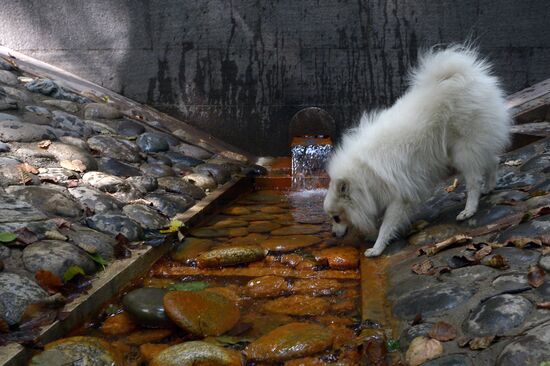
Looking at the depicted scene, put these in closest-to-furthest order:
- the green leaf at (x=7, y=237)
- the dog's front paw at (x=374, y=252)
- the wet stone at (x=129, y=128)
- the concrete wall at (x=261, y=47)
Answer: the green leaf at (x=7, y=237) → the dog's front paw at (x=374, y=252) → the wet stone at (x=129, y=128) → the concrete wall at (x=261, y=47)

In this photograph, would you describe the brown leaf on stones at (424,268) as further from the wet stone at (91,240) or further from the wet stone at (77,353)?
the wet stone at (91,240)

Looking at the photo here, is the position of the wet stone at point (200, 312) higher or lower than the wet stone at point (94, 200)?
lower

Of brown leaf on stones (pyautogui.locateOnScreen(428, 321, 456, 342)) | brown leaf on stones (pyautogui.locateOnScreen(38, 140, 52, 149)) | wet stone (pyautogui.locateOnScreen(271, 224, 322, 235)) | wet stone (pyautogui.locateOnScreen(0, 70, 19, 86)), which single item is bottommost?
brown leaf on stones (pyautogui.locateOnScreen(428, 321, 456, 342))

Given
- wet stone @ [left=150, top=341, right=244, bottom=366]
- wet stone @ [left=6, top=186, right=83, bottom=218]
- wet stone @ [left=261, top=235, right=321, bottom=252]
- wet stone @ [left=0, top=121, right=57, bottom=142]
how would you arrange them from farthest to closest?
wet stone @ [left=0, top=121, right=57, bottom=142]
wet stone @ [left=261, top=235, right=321, bottom=252]
wet stone @ [left=6, top=186, right=83, bottom=218]
wet stone @ [left=150, top=341, right=244, bottom=366]

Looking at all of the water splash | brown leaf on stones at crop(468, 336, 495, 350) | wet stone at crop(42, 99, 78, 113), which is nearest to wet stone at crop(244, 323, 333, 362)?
brown leaf on stones at crop(468, 336, 495, 350)

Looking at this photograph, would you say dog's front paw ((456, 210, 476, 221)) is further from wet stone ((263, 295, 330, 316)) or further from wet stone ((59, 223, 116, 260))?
wet stone ((59, 223, 116, 260))

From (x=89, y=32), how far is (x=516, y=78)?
253 inches

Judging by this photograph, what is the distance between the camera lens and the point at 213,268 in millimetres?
4746

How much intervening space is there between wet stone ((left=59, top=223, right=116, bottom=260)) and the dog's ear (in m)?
1.79

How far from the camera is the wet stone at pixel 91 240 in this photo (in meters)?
4.36

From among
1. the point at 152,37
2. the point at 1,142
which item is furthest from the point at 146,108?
the point at 1,142

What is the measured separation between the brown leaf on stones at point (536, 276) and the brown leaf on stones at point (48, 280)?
2.75 m

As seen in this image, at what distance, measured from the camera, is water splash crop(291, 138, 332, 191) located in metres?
8.01

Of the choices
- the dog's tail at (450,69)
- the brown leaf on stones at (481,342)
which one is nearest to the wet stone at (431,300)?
the brown leaf on stones at (481,342)
